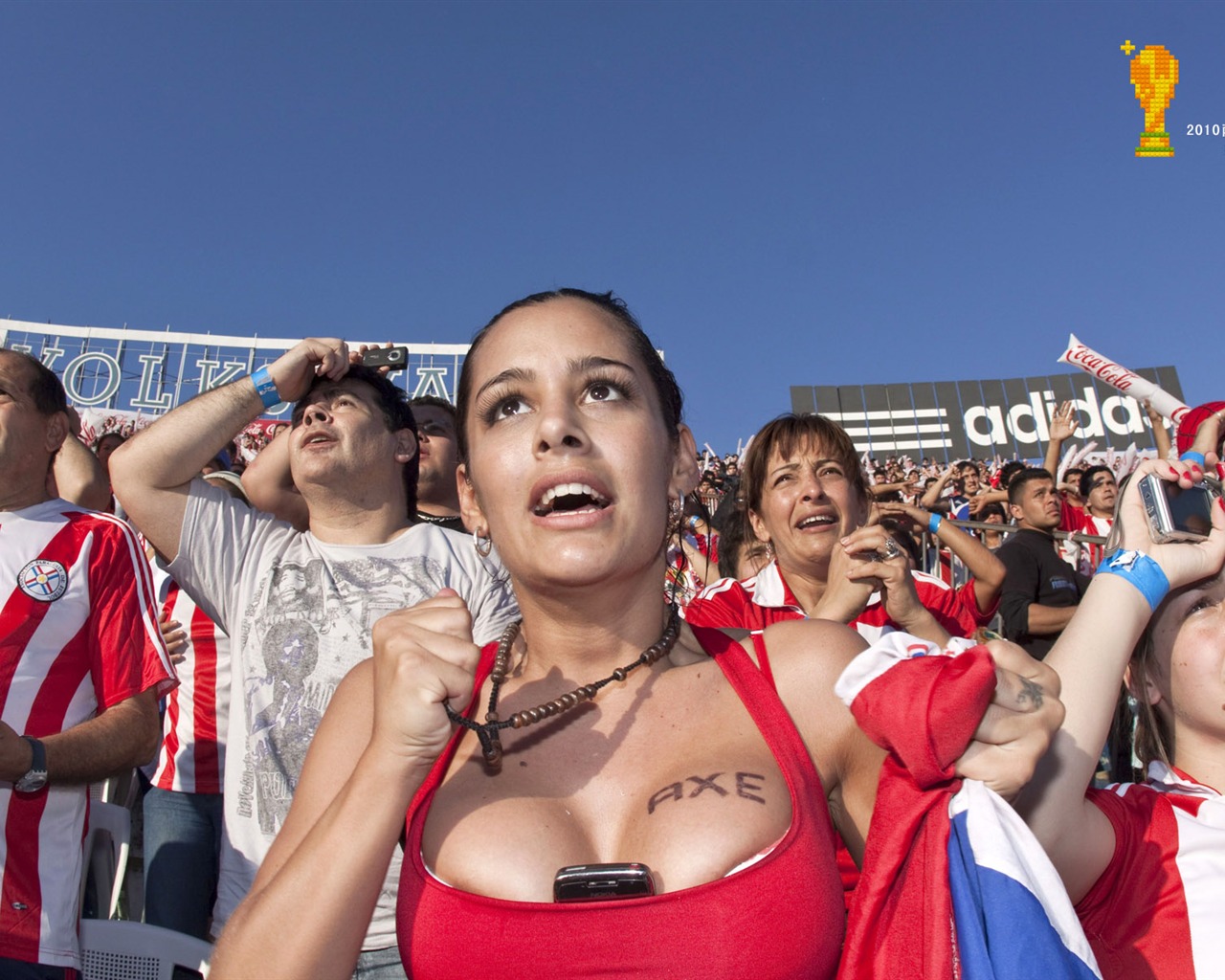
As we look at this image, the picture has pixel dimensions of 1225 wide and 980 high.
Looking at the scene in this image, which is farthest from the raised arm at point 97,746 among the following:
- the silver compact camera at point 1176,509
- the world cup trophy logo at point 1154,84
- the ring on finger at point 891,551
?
the world cup trophy logo at point 1154,84

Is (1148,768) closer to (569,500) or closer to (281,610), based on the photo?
(569,500)

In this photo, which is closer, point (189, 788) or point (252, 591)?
point (252, 591)

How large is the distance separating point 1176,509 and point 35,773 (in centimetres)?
292

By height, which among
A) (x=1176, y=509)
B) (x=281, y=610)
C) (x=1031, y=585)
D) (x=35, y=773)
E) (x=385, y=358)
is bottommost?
(x=35, y=773)

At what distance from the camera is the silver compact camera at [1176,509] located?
66.4 inches

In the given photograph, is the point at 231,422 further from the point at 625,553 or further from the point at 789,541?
the point at 789,541

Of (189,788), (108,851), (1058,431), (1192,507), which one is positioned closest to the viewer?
(1192,507)

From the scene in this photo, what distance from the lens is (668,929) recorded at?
4.09 ft

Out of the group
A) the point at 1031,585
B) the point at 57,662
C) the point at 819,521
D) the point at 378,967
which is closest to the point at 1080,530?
the point at 1031,585

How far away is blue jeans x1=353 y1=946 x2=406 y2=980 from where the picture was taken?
2.14 m

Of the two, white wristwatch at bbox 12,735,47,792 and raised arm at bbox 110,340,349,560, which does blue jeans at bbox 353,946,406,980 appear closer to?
white wristwatch at bbox 12,735,47,792

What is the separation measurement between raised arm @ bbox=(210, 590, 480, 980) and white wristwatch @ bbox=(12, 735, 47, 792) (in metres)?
1.43

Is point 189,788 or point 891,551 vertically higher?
point 891,551

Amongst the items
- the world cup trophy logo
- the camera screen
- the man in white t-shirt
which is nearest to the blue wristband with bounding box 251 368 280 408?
the man in white t-shirt
